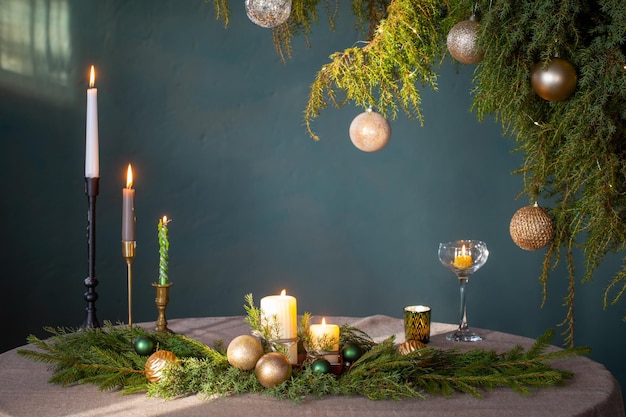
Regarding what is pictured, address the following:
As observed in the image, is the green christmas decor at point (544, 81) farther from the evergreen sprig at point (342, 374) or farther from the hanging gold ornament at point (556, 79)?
the evergreen sprig at point (342, 374)

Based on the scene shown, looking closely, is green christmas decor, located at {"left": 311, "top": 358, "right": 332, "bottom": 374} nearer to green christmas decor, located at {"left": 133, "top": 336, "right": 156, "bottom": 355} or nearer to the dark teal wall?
green christmas decor, located at {"left": 133, "top": 336, "right": 156, "bottom": 355}

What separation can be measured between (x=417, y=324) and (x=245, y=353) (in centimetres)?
39

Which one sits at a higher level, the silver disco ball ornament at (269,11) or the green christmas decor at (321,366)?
the silver disco ball ornament at (269,11)

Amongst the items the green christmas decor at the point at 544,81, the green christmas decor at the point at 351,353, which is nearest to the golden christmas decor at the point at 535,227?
the green christmas decor at the point at 544,81

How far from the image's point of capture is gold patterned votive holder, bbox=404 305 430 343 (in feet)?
4.38

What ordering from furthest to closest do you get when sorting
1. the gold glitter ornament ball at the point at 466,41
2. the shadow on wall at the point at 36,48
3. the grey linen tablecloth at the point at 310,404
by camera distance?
the shadow on wall at the point at 36,48
the gold glitter ornament ball at the point at 466,41
the grey linen tablecloth at the point at 310,404

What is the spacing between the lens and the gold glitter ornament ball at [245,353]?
107 cm

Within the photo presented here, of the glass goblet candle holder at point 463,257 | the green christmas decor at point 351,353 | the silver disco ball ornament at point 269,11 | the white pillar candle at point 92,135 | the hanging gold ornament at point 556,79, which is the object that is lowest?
the green christmas decor at point 351,353

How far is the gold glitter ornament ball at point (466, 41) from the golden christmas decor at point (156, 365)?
768 mm

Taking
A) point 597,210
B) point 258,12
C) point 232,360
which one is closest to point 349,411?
point 232,360

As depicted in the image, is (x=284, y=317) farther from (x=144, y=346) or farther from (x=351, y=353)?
(x=144, y=346)

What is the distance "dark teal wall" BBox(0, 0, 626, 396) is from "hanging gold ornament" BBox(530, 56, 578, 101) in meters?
1.60

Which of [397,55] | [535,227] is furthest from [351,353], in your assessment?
[397,55]

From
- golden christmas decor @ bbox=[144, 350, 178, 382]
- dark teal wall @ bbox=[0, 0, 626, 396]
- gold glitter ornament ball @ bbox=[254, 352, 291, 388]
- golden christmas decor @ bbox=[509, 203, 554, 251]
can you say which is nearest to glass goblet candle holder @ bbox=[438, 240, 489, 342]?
golden christmas decor @ bbox=[509, 203, 554, 251]
